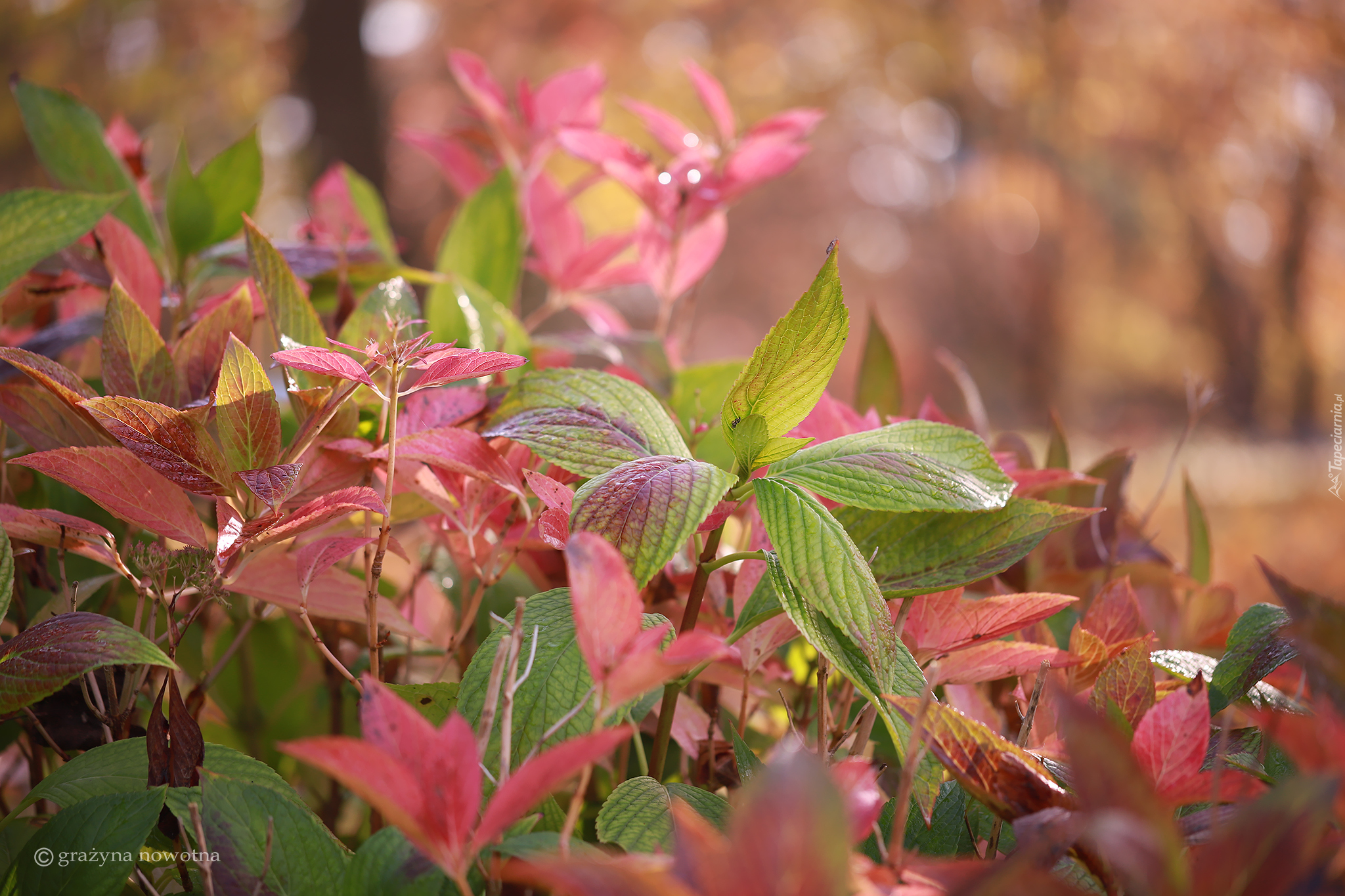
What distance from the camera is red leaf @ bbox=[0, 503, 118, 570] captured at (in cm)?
40

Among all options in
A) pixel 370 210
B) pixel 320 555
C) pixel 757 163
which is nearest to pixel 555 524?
pixel 320 555

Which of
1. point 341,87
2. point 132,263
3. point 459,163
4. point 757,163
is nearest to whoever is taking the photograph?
point 132,263

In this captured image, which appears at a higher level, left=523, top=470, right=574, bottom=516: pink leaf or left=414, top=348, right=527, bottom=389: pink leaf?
left=414, top=348, right=527, bottom=389: pink leaf

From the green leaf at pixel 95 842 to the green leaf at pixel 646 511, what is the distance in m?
0.23

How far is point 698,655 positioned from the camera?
287 mm

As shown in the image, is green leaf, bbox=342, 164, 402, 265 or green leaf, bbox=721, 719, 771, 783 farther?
→ green leaf, bbox=342, 164, 402, 265

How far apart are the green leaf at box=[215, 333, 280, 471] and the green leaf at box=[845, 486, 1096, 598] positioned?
30 centimetres

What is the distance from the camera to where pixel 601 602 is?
293 millimetres

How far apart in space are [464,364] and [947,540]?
0.26m

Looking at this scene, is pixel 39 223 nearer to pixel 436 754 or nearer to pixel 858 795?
pixel 436 754

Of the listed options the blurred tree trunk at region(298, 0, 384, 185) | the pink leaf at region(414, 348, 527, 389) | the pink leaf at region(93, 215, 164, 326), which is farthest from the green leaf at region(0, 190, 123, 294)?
the blurred tree trunk at region(298, 0, 384, 185)

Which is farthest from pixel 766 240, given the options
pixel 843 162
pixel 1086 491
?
pixel 1086 491

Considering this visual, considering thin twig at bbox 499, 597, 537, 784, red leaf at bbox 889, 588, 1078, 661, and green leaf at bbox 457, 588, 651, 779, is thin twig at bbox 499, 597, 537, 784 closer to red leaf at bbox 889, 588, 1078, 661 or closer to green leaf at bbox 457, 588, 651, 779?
green leaf at bbox 457, 588, 651, 779

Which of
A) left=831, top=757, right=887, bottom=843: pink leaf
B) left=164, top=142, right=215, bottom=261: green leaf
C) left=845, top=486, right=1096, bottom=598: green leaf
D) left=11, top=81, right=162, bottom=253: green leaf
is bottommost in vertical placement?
left=831, top=757, right=887, bottom=843: pink leaf
